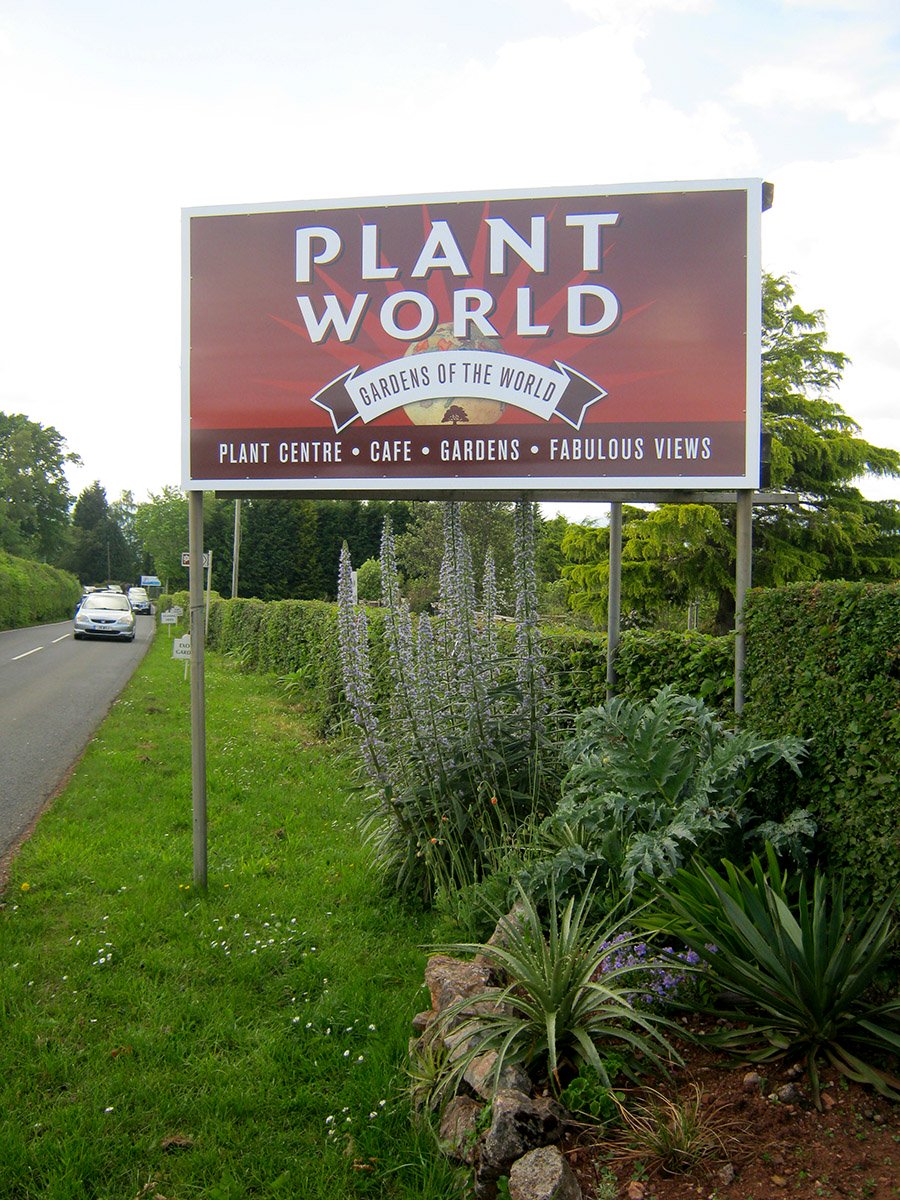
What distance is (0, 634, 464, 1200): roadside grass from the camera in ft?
9.75

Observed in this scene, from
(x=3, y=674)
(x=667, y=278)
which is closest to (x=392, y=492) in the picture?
(x=667, y=278)

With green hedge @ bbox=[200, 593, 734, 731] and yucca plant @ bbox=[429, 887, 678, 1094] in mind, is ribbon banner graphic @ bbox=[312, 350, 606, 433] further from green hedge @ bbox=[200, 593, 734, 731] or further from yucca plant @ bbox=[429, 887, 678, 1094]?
yucca plant @ bbox=[429, 887, 678, 1094]

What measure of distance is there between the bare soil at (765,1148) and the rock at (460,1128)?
340 millimetres

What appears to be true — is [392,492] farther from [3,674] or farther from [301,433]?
[3,674]

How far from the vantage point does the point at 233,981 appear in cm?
425

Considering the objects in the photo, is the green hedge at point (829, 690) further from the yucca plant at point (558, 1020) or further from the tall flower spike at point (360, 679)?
the tall flower spike at point (360, 679)

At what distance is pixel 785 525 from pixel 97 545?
9212cm

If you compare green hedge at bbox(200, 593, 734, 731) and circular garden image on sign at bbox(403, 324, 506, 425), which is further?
green hedge at bbox(200, 593, 734, 731)

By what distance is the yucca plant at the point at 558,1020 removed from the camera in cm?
284

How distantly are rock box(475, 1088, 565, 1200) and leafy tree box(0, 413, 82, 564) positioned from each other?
66284mm

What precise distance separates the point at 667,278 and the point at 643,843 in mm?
3013

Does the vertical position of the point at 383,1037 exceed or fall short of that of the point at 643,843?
it falls short

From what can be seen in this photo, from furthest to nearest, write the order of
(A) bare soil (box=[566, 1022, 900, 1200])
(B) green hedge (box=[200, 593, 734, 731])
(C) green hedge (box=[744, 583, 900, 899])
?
(B) green hedge (box=[200, 593, 734, 731])
(C) green hedge (box=[744, 583, 900, 899])
(A) bare soil (box=[566, 1022, 900, 1200])

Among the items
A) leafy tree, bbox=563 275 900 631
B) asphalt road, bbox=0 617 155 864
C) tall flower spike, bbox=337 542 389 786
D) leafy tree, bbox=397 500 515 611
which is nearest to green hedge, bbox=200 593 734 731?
tall flower spike, bbox=337 542 389 786
